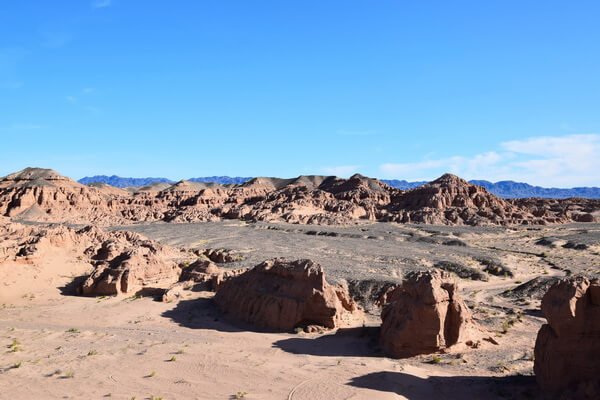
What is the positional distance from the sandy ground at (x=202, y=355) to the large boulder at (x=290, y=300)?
0.79 metres

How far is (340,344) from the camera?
59.4 feet

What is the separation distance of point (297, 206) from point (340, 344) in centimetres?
7155

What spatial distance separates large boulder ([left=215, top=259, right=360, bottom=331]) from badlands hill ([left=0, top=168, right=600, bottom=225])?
5657 cm

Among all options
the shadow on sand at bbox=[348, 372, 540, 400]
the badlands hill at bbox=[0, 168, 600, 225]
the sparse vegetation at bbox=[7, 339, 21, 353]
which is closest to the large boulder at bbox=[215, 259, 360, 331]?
the shadow on sand at bbox=[348, 372, 540, 400]

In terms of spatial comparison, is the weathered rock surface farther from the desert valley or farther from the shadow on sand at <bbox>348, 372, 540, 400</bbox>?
the shadow on sand at <bbox>348, 372, 540, 400</bbox>

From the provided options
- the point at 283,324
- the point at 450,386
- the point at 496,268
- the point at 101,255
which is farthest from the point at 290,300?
the point at 496,268

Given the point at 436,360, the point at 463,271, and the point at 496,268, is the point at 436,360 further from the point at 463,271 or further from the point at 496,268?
the point at 496,268

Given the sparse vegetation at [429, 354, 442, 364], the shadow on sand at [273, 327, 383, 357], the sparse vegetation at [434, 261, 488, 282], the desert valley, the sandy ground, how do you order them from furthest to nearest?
the sparse vegetation at [434, 261, 488, 282] < the shadow on sand at [273, 327, 383, 357] < the sparse vegetation at [429, 354, 442, 364] < the sandy ground < the desert valley

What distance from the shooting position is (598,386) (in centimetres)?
1171

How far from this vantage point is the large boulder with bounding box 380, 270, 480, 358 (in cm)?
1633

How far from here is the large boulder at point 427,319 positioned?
53.6ft

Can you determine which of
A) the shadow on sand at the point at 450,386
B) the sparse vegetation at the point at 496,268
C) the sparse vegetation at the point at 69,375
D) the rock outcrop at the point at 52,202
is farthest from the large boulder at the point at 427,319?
the rock outcrop at the point at 52,202

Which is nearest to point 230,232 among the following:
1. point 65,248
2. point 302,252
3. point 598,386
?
point 302,252

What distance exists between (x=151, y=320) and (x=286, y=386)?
9828 mm
